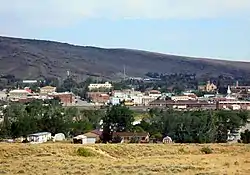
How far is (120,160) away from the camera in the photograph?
70.0ft

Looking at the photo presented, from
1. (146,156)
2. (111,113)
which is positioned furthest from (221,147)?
(111,113)

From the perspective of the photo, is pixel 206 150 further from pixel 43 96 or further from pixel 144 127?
pixel 43 96

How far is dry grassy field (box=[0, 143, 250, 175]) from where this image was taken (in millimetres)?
17188

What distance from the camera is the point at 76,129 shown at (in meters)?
56.5

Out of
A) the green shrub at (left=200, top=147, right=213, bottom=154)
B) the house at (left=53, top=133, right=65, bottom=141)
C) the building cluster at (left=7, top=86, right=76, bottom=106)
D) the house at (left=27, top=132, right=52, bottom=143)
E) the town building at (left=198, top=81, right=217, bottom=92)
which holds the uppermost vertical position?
the town building at (left=198, top=81, right=217, bottom=92)

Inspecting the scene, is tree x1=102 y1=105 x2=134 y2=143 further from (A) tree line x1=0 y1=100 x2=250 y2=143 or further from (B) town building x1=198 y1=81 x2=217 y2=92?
(B) town building x1=198 y1=81 x2=217 y2=92

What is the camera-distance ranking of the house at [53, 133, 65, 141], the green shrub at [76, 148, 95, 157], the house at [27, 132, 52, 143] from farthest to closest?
the house at [53, 133, 65, 141] → the house at [27, 132, 52, 143] → the green shrub at [76, 148, 95, 157]

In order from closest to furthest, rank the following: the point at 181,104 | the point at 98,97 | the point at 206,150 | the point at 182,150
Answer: the point at 182,150
the point at 206,150
the point at 181,104
the point at 98,97

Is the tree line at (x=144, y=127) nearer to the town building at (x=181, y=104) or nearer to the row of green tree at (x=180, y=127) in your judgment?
the row of green tree at (x=180, y=127)

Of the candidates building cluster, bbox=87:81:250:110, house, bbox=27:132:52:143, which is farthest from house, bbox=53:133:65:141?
building cluster, bbox=87:81:250:110

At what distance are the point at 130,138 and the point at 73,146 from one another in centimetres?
2055

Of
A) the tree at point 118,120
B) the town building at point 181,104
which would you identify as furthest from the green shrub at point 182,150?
the town building at point 181,104

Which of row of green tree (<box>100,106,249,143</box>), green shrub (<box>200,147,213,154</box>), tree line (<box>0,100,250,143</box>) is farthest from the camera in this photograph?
tree line (<box>0,100,250,143</box>)

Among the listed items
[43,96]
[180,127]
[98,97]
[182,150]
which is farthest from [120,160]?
[98,97]
